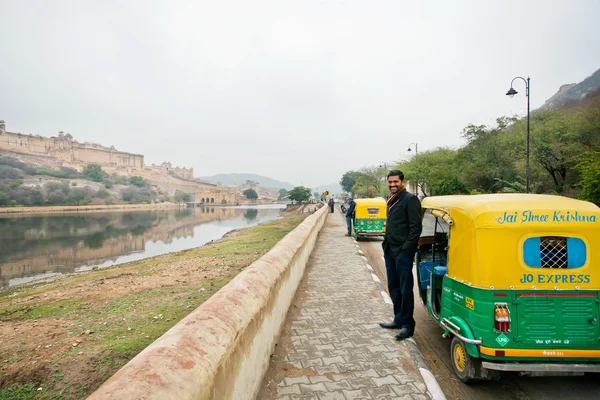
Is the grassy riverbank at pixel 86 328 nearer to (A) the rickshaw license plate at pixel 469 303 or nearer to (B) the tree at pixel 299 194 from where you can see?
(A) the rickshaw license plate at pixel 469 303

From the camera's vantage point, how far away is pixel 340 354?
4.06 meters

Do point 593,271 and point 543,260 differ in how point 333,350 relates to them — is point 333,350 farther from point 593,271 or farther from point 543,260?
point 593,271

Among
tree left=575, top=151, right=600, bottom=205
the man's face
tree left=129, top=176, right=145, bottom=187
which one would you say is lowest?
the man's face

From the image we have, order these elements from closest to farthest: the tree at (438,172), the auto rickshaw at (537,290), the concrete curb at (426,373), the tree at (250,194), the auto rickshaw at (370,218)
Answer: the auto rickshaw at (537,290), the concrete curb at (426,373), the auto rickshaw at (370,218), the tree at (438,172), the tree at (250,194)

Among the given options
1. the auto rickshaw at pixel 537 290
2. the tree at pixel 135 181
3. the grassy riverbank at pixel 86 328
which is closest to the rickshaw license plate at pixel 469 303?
the auto rickshaw at pixel 537 290

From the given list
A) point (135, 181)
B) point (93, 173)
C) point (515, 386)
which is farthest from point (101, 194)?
point (515, 386)

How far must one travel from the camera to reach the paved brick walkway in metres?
3.30

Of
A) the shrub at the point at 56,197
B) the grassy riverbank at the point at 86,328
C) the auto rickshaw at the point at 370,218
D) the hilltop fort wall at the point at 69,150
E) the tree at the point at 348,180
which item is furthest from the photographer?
the hilltop fort wall at the point at 69,150

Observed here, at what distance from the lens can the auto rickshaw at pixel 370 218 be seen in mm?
15352

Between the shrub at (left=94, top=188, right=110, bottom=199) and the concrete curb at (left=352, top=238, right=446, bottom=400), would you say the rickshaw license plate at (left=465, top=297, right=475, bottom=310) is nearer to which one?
the concrete curb at (left=352, top=238, right=446, bottom=400)

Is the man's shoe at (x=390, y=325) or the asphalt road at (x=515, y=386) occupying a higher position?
the man's shoe at (x=390, y=325)

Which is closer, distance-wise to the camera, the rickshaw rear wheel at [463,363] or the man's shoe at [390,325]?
the rickshaw rear wheel at [463,363]

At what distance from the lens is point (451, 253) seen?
3.80m

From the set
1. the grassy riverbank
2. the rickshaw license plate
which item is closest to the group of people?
the rickshaw license plate
